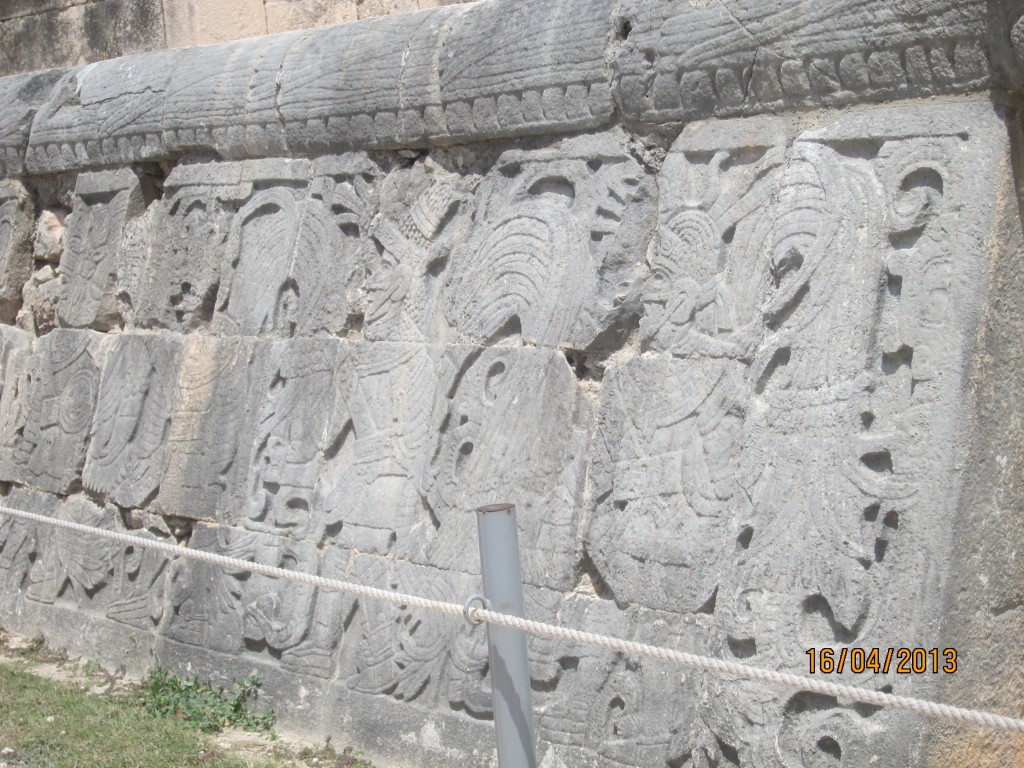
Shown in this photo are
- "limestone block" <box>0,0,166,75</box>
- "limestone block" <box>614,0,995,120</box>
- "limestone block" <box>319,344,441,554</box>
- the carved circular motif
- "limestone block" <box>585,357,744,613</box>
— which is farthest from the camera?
"limestone block" <box>0,0,166,75</box>

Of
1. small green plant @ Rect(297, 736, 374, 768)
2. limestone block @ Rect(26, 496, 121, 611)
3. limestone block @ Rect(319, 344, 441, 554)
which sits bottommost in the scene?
small green plant @ Rect(297, 736, 374, 768)

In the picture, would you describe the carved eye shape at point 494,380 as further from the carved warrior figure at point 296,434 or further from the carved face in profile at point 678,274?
the carved warrior figure at point 296,434

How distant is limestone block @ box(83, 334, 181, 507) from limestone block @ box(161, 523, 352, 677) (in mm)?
452

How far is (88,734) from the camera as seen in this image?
414 centimetres

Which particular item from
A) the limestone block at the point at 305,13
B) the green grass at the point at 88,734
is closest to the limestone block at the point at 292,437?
the green grass at the point at 88,734

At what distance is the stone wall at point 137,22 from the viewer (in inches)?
203

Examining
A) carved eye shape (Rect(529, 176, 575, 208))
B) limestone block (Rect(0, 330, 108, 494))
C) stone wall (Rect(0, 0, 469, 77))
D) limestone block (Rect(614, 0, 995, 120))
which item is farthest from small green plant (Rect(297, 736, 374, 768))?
stone wall (Rect(0, 0, 469, 77))

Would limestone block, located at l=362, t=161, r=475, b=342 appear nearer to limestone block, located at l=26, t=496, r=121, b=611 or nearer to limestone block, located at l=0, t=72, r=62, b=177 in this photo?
limestone block, located at l=26, t=496, r=121, b=611

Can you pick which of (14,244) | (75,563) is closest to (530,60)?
(75,563)

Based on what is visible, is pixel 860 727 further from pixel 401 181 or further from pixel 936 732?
pixel 401 181

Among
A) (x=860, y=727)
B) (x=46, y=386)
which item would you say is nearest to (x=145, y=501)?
(x=46, y=386)

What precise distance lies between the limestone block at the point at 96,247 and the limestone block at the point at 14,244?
38cm
